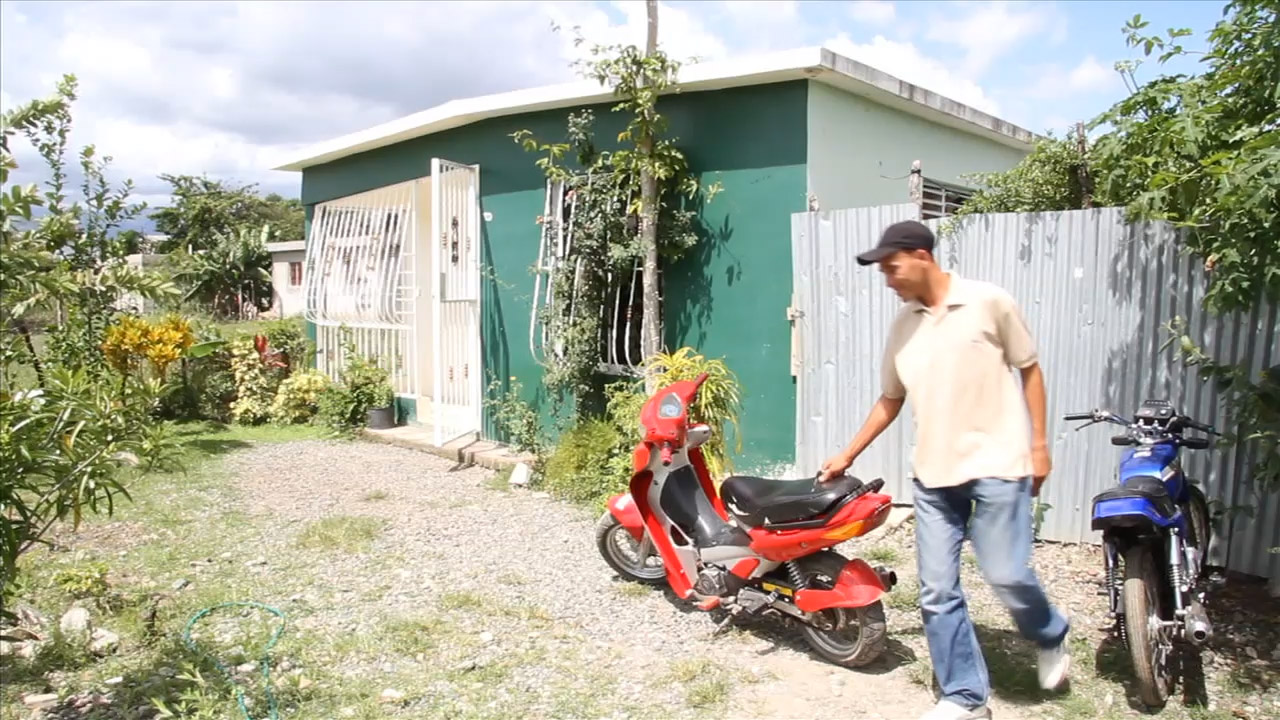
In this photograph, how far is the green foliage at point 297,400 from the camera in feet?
35.2

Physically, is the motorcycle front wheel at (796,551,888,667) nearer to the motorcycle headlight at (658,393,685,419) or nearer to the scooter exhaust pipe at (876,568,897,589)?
the scooter exhaust pipe at (876,568,897,589)

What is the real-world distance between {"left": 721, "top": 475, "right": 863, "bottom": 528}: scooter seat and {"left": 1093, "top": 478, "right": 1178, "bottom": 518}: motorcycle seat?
0.99 metres

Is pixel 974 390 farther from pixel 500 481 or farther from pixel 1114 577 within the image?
pixel 500 481

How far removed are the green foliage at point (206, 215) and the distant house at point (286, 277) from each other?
2.16m

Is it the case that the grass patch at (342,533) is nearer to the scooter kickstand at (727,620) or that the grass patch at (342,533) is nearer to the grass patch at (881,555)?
the scooter kickstand at (727,620)

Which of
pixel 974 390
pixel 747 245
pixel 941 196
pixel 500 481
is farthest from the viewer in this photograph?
pixel 941 196

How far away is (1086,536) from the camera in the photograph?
529 cm

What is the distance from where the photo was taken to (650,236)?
6.86 m

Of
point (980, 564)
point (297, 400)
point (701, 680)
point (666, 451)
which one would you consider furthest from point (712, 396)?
point (297, 400)

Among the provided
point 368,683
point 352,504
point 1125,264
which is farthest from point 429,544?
point 1125,264

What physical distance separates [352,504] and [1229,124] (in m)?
6.22

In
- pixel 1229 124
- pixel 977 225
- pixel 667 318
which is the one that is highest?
pixel 1229 124

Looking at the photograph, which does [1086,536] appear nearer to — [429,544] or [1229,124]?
[1229,124]

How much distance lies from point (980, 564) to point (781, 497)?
3.23ft
